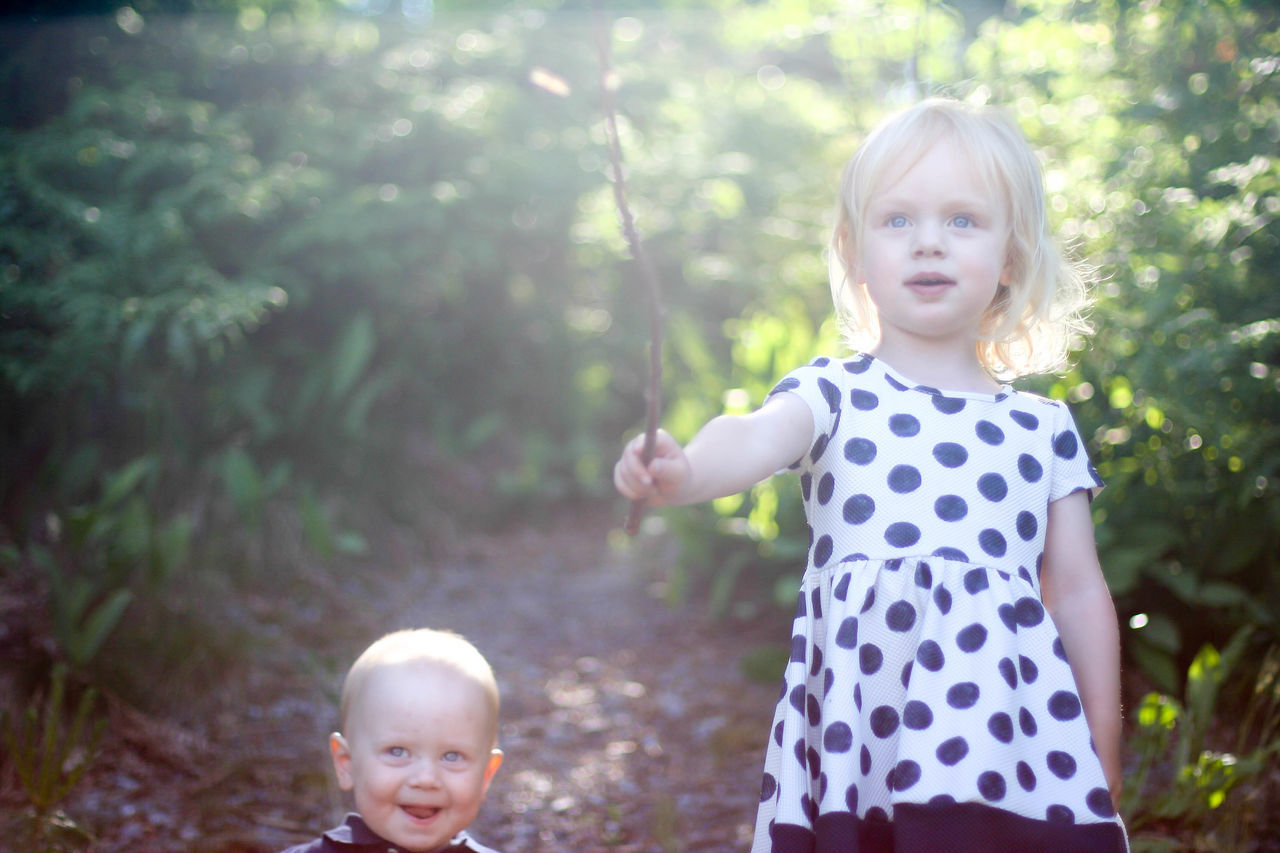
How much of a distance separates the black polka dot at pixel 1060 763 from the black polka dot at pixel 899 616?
0.26m

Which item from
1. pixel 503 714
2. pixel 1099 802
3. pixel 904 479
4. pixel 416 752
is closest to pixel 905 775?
pixel 1099 802

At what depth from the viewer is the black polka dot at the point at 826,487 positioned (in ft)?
5.12

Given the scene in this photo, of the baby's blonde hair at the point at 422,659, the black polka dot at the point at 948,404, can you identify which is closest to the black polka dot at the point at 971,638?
the black polka dot at the point at 948,404

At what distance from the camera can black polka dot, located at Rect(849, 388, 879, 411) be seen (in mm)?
1557

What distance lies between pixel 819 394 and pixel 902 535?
0.24 m

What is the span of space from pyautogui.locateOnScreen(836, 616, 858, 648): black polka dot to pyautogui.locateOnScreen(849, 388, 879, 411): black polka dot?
310mm

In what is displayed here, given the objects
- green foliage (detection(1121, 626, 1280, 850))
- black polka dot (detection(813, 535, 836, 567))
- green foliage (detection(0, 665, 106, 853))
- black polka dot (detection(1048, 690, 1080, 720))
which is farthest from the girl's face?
green foliage (detection(0, 665, 106, 853))

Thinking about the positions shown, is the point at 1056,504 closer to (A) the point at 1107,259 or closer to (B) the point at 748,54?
(A) the point at 1107,259

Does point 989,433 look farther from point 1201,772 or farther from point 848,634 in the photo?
point 1201,772

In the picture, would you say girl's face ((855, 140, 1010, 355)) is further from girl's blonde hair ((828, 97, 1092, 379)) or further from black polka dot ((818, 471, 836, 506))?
black polka dot ((818, 471, 836, 506))

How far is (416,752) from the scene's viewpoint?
5.34 feet

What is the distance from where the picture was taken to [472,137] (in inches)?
204

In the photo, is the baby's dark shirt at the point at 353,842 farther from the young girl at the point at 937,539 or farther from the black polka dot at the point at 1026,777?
the black polka dot at the point at 1026,777

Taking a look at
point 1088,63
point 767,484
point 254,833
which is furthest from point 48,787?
point 1088,63
